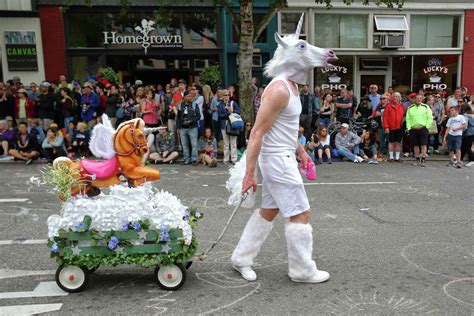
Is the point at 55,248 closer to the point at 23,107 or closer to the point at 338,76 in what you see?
the point at 23,107

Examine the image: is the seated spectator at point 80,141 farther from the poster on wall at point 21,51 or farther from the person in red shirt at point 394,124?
the person in red shirt at point 394,124

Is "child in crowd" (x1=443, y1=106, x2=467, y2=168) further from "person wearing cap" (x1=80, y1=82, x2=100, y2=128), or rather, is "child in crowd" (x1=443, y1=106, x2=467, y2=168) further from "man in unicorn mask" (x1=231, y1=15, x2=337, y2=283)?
"person wearing cap" (x1=80, y1=82, x2=100, y2=128)

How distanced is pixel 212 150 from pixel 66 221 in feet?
26.3

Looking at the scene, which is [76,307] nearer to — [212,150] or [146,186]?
[146,186]

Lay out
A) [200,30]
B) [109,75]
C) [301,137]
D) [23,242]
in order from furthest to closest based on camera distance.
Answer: [200,30], [109,75], [301,137], [23,242]

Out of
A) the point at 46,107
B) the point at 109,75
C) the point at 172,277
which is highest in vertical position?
the point at 109,75

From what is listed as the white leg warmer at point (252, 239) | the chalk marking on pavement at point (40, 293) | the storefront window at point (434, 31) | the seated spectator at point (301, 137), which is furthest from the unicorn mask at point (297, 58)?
the storefront window at point (434, 31)

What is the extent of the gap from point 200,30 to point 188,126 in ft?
21.4

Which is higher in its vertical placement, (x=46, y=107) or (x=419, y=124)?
(x=46, y=107)

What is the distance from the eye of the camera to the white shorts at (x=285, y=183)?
4109 millimetres

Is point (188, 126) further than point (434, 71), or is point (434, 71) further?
point (434, 71)

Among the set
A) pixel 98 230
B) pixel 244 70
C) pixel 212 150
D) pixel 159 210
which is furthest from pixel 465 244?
pixel 244 70

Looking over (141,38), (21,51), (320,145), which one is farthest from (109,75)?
(320,145)

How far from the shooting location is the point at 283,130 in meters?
4.14
